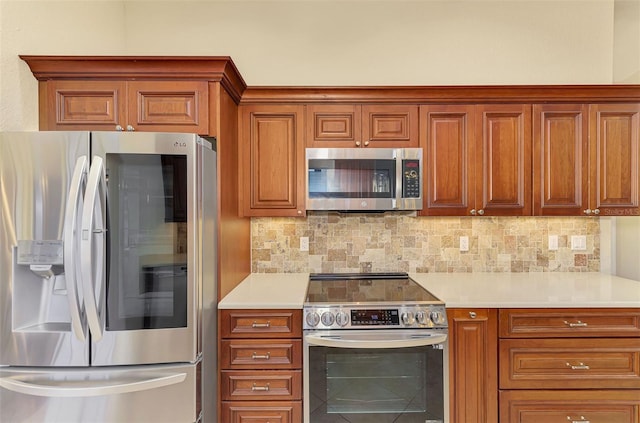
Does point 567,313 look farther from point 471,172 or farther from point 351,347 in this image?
point 351,347

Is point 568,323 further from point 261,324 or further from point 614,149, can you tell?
point 261,324

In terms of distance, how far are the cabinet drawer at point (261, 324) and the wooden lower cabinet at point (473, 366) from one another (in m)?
0.86

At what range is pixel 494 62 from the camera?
2.77 metres

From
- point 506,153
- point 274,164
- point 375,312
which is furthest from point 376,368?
point 506,153

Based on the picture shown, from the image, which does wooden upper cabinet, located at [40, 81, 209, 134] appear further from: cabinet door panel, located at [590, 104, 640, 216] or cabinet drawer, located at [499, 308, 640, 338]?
cabinet door panel, located at [590, 104, 640, 216]

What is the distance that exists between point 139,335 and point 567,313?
7.29 ft

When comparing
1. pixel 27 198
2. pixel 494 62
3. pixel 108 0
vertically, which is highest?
pixel 108 0

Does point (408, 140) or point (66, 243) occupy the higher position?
point (408, 140)

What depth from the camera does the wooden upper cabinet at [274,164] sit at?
8.03ft

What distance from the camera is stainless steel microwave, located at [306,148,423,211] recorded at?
93.8 inches

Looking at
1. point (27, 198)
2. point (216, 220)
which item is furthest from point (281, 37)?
point (27, 198)

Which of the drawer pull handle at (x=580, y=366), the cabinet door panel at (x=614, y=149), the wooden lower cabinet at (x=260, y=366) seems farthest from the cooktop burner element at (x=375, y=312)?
the cabinet door panel at (x=614, y=149)

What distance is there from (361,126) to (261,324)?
144 cm

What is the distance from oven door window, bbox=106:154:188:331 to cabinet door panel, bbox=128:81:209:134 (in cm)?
35
